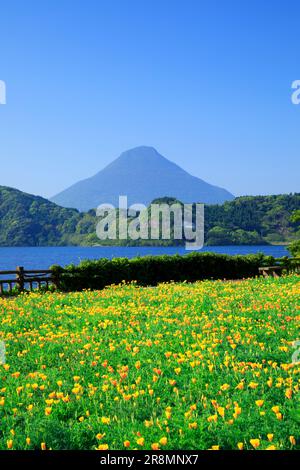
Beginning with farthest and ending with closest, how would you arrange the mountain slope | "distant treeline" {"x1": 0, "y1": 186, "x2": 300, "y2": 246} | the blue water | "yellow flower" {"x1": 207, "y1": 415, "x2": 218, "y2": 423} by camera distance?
the mountain slope
"distant treeline" {"x1": 0, "y1": 186, "x2": 300, "y2": 246}
the blue water
"yellow flower" {"x1": 207, "y1": 415, "x2": 218, "y2": 423}

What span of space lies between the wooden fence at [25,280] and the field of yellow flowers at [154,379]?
11.3 metres

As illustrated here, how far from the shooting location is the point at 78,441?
5.75 metres

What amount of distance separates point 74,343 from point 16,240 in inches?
6169

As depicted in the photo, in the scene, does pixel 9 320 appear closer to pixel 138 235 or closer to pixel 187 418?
pixel 187 418

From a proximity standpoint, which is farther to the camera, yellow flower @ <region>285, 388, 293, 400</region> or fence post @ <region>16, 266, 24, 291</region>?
fence post @ <region>16, 266, 24, 291</region>

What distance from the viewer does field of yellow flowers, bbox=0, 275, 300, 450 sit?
566 cm

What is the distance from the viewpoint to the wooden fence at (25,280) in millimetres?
24047

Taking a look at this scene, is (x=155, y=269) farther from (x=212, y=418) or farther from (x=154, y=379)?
(x=212, y=418)

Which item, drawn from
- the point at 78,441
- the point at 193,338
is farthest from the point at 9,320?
the point at 78,441

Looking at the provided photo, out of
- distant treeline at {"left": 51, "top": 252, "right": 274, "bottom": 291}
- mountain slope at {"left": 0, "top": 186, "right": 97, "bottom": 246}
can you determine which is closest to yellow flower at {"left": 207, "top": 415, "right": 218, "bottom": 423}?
distant treeline at {"left": 51, "top": 252, "right": 274, "bottom": 291}

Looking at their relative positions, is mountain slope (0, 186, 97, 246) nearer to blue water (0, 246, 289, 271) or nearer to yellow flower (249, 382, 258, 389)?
blue water (0, 246, 289, 271)

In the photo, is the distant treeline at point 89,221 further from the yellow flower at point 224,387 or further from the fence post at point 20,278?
the yellow flower at point 224,387

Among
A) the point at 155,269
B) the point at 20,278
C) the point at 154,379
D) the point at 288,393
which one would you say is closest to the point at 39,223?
the point at 155,269

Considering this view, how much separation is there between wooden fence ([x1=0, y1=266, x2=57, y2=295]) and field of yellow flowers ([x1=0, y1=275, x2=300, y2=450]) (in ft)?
37.1
